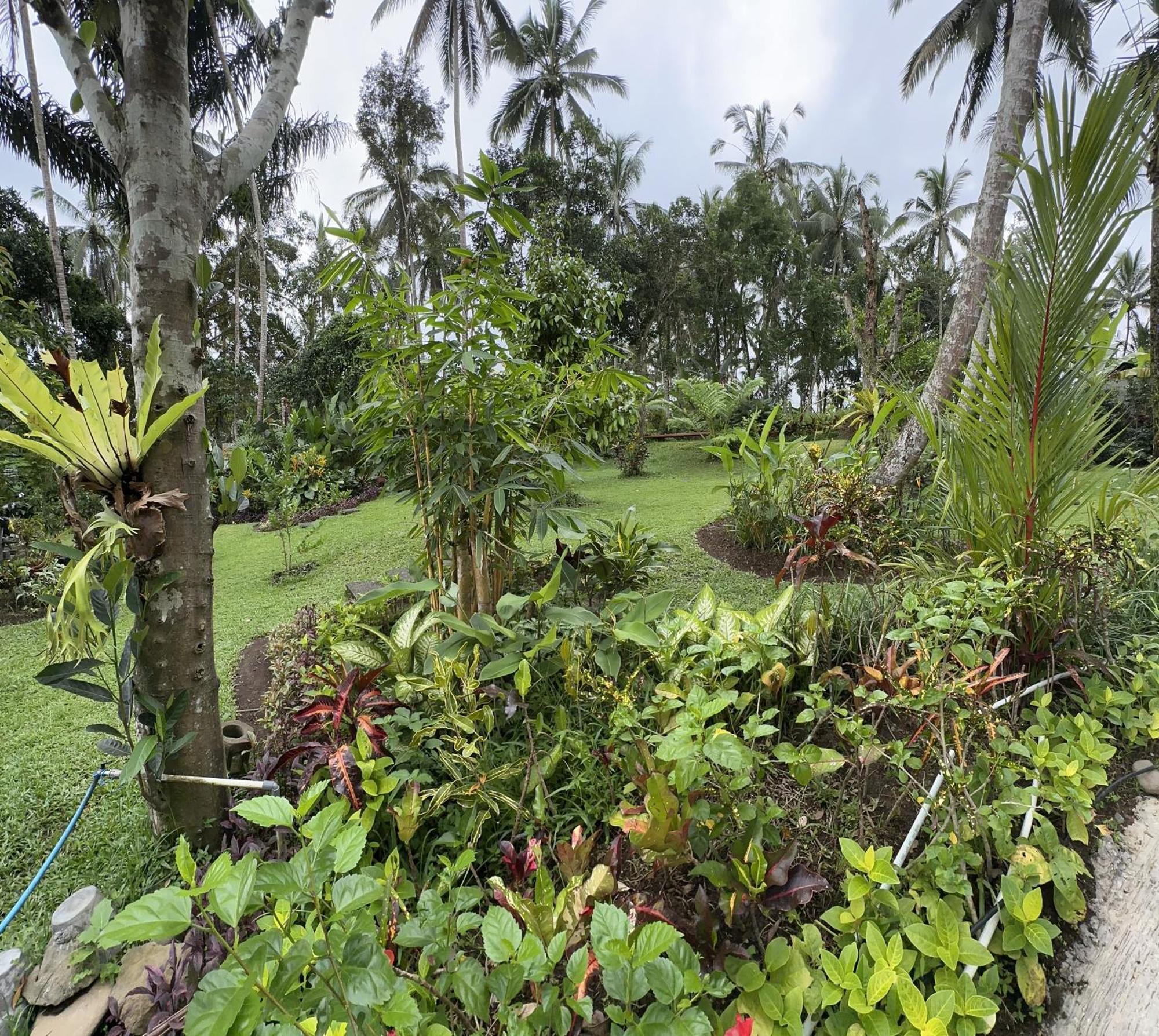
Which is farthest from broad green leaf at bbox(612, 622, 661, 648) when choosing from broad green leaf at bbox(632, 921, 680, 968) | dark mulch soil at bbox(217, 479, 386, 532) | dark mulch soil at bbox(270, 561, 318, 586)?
dark mulch soil at bbox(217, 479, 386, 532)

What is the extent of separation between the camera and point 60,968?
1221 mm

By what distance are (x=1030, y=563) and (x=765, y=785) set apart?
1194 mm

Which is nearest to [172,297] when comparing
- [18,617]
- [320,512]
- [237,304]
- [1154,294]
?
[18,617]

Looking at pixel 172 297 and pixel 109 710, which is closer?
pixel 172 297

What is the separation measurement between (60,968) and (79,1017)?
0.37 feet

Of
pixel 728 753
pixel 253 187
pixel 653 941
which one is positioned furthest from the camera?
pixel 253 187

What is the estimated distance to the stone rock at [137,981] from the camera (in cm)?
116

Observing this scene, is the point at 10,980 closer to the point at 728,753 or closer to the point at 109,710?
the point at 728,753

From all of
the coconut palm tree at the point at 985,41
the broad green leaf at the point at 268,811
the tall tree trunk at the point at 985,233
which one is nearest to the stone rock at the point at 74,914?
the broad green leaf at the point at 268,811

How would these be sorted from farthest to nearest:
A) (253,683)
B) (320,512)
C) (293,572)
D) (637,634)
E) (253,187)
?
(253,187), (320,512), (293,572), (253,683), (637,634)

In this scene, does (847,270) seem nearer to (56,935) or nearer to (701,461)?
(701,461)

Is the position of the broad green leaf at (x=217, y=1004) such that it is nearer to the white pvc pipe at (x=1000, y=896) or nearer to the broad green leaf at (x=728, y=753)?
the broad green leaf at (x=728, y=753)

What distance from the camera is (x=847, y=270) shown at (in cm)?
2422

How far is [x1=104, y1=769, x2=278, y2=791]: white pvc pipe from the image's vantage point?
129cm
